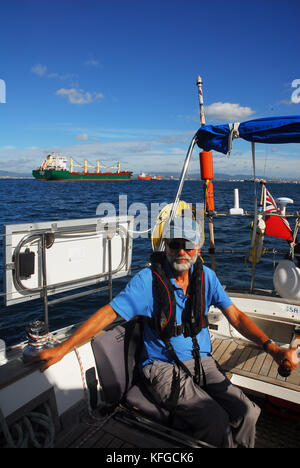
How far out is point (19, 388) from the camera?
7.18 ft

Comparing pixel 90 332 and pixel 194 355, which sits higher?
pixel 90 332

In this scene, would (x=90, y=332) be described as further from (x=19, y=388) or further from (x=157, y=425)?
(x=157, y=425)

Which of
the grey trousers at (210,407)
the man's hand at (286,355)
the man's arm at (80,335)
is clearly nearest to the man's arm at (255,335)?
the man's hand at (286,355)

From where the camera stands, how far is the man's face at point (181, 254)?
2.45m

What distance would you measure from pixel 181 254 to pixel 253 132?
1.65 m

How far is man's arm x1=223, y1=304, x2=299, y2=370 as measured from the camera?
204 cm

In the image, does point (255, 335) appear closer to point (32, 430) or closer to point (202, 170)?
point (32, 430)

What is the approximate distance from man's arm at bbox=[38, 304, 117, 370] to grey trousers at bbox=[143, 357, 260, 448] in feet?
1.57

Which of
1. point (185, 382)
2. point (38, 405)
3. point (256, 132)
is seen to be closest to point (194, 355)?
point (185, 382)

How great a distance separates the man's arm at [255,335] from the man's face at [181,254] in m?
0.50

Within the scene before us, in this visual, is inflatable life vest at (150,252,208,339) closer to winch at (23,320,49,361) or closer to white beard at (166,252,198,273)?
white beard at (166,252,198,273)

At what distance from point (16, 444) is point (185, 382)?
1.10m

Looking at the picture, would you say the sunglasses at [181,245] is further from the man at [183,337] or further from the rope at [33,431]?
the rope at [33,431]

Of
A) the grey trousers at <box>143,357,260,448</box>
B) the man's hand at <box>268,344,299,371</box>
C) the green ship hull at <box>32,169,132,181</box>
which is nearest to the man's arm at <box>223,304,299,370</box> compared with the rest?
the man's hand at <box>268,344,299,371</box>
